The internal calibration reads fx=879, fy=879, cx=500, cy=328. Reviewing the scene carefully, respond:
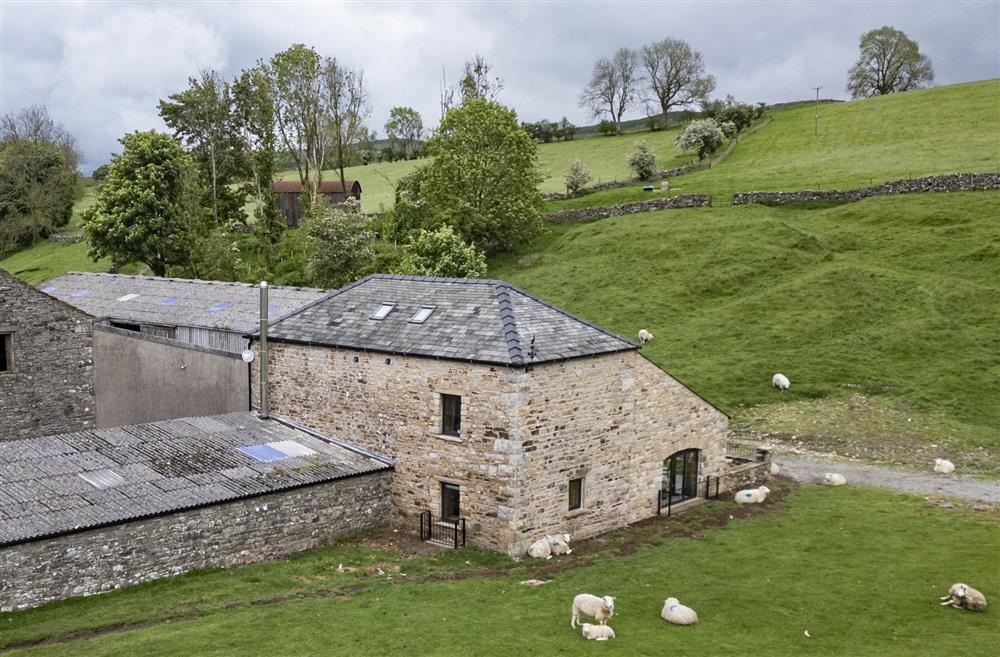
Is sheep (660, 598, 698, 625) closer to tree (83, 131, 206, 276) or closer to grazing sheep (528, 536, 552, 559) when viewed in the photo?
grazing sheep (528, 536, 552, 559)

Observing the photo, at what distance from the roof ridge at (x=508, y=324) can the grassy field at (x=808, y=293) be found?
17.4 meters

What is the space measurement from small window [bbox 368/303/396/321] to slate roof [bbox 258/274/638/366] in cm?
13

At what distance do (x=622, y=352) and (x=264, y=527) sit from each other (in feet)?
34.3

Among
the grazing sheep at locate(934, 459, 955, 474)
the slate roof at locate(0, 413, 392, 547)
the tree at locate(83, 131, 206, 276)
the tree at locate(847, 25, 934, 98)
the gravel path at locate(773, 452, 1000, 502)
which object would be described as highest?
the tree at locate(847, 25, 934, 98)

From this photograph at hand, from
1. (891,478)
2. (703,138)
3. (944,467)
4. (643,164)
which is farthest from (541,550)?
(703,138)

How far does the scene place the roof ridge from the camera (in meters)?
21.9

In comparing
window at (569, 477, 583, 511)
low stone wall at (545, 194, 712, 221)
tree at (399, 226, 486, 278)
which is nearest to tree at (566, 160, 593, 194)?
low stone wall at (545, 194, 712, 221)

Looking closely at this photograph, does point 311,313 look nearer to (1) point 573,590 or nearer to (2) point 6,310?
(2) point 6,310

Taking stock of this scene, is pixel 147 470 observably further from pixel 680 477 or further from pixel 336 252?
pixel 336 252

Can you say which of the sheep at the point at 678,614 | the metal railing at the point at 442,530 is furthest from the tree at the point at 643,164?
the sheep at the point at 678,614

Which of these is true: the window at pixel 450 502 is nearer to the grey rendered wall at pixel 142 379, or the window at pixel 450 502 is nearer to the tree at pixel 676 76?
the grey rendered wall at pixel 142 379

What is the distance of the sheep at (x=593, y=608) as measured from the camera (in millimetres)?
16984

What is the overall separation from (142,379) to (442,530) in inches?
557

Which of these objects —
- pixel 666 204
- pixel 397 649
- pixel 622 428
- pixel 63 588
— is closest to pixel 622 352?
pixel 622 428
